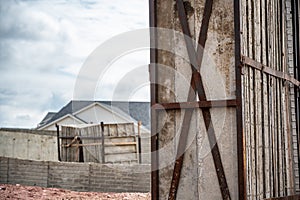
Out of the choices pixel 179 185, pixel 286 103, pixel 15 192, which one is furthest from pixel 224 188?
pixel 15 192

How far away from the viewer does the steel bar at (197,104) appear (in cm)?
646

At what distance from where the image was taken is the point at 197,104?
21.8 feet

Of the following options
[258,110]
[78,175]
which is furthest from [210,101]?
[78,175]

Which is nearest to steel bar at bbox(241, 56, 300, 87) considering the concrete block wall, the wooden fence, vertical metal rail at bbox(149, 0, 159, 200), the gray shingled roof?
vertical metal rail at bbox(149, 0, 159, 200)

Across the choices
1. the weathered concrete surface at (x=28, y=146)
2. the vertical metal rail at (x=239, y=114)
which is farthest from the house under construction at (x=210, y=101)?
the weathered concrete surface at (x=28, y=146)

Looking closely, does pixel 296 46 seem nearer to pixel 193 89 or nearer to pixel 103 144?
pixel 193 89

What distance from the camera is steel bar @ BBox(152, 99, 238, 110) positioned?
646 centimetres

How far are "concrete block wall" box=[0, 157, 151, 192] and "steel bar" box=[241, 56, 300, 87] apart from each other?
5747mm

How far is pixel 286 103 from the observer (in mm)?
8703

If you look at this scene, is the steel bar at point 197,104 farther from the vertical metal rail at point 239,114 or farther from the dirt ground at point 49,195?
the dirt ground at point 49,195

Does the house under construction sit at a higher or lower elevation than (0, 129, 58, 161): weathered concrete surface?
higher

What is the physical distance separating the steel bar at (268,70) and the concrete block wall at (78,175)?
5.75 metres

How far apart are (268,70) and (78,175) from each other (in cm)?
761

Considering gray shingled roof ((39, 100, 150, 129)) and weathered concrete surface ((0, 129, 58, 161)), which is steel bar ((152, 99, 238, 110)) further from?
gray shingled roof ((39, 100, 150, 129))
